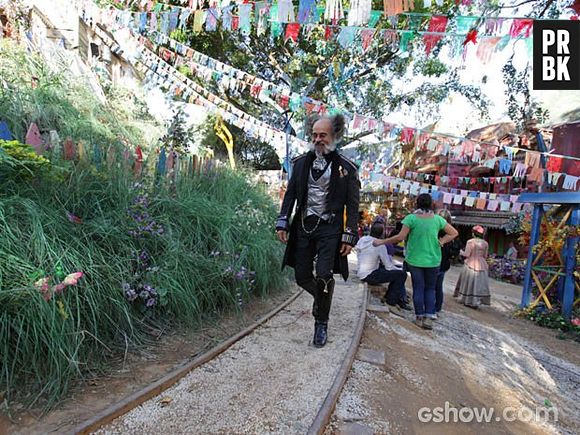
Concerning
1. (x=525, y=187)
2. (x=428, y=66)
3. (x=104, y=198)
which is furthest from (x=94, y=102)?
(x=525, y=187)

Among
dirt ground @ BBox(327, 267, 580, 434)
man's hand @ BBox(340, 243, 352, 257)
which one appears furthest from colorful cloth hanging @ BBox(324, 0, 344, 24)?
dirt ground @ BBox(327, 267, 580, 434)

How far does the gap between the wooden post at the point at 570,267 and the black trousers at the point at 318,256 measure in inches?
221

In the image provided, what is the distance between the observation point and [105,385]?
2146 millimetres

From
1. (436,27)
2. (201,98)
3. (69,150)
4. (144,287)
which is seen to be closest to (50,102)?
(69,150)

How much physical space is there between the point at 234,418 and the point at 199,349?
0.93 meters

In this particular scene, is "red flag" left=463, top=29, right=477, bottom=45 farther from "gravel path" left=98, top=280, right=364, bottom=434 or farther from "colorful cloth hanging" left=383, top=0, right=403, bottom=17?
"gravel path" left=98, top=280, right=364, bottom=434

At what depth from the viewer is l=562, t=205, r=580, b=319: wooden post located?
6180 millimetres

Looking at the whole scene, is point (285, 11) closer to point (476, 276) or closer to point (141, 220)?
point (141, 220)

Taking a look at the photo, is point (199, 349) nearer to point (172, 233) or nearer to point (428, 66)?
point (172, 233)

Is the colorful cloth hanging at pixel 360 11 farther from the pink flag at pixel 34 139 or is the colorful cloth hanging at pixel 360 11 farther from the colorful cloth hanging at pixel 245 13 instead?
the pink flag at pixel 34 139

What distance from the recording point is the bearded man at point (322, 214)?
2.89 m

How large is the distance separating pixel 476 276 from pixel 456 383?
15.8ft

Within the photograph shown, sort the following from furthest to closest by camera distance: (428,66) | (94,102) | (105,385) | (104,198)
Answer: (428,66) < (94,102) < (104,198) < (105,385)

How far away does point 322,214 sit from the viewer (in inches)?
114
